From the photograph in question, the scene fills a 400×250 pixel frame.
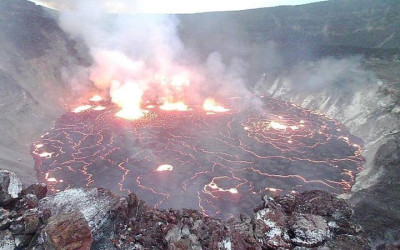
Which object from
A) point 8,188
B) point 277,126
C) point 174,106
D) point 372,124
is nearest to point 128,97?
point 174,106

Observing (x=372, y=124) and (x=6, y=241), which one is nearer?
(x=6, y=241)

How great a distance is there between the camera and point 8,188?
36.6 ft

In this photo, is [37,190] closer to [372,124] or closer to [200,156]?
[200,156]

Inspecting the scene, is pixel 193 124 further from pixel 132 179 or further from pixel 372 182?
pixel 372 182

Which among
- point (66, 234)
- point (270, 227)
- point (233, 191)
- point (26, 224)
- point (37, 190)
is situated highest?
point (66, 234)

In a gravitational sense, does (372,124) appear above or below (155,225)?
below

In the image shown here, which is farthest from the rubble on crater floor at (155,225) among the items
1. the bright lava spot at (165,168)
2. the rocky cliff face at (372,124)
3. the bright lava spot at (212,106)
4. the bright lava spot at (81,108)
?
the bright lava spot at (212,106)

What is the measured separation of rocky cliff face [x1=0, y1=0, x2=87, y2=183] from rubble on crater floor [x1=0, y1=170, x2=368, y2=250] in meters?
18.3

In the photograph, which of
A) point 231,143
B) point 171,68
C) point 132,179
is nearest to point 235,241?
point 132,179

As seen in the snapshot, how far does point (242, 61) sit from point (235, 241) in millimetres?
75167

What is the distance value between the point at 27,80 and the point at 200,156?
3720 centimetres

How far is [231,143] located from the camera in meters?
40.8

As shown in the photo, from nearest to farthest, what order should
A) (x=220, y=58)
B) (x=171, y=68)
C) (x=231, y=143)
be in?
(x=231, y=143) → (x=171, y=68) → (x=220, y=58)

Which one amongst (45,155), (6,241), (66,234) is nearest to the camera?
(66,234)
